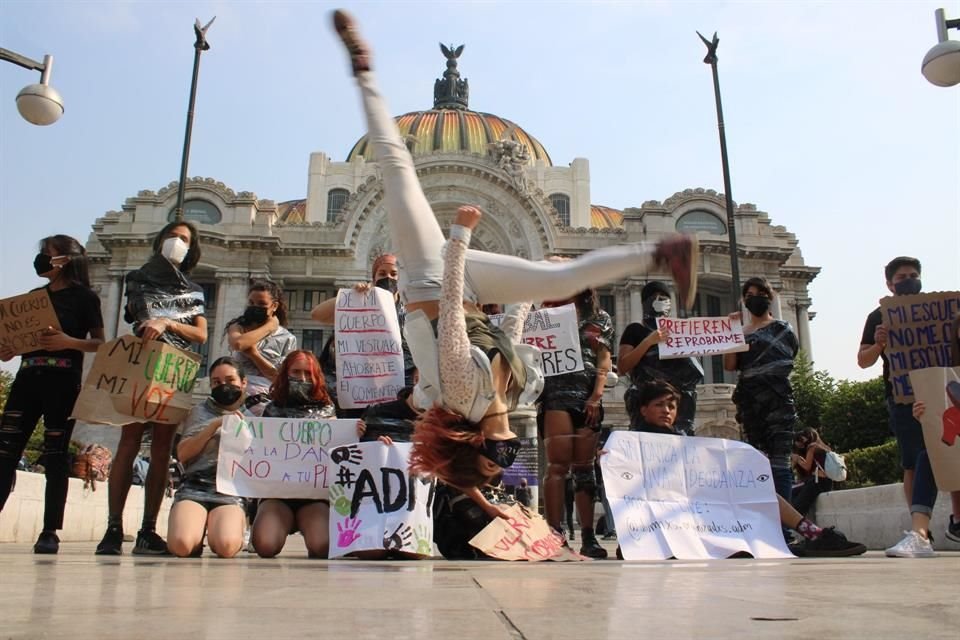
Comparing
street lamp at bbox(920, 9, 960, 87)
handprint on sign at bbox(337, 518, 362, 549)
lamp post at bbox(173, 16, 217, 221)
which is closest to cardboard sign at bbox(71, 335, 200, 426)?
handprint on sign at bbox(337, 518, 362, 549)

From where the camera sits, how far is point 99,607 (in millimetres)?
2131

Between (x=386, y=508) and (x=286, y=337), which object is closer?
(x=386, y=508)

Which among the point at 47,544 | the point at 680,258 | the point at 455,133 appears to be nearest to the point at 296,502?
the point at 47,544

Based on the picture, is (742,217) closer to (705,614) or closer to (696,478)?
(696,478)

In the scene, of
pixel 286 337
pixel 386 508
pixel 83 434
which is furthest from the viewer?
pixel 83 434

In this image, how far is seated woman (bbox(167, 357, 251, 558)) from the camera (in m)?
5.27

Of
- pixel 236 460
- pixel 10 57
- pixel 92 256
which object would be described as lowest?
pixel 236 460

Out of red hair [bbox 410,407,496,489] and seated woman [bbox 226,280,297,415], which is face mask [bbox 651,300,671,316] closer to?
seated woman [bbox 226,280,297,415]

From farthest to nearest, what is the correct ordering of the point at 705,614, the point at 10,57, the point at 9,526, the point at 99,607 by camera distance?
1. the point at 10,57
2. the point at 9,526
3. the point at 99,607
4. the point at 705,614

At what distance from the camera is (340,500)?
207 inches

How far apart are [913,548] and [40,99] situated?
952 cm

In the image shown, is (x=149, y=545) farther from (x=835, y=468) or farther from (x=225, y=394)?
(x=835, y=468)

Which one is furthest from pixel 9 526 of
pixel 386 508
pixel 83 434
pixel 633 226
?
pixel 633 226

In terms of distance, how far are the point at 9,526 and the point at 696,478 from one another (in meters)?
6.04
